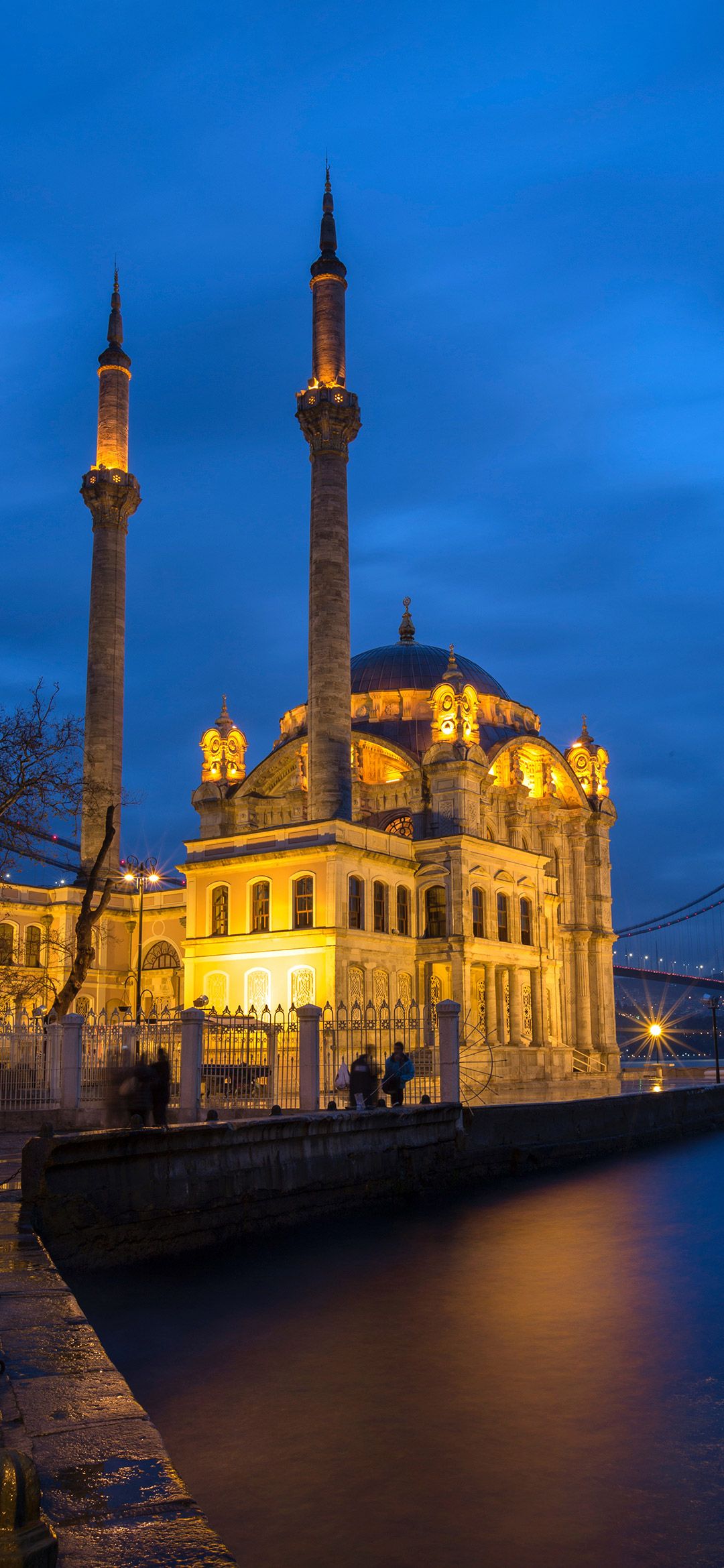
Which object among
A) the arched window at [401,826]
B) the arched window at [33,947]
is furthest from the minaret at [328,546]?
the arched window at [33,947]

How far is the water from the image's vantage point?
6.54 m

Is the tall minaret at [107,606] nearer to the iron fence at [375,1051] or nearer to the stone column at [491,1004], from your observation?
the stone column at [491,1004]

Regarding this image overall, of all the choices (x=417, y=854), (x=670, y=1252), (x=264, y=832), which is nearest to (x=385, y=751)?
(x=417, y=854)

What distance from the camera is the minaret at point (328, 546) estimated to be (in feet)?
127

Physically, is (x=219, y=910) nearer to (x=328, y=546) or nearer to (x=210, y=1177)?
(x=328, y=546)

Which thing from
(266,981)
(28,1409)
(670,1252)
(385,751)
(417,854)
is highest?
(385,751)

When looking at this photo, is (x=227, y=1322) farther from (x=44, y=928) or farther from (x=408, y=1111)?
(x=44, y=928)

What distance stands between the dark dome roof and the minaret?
12.9m

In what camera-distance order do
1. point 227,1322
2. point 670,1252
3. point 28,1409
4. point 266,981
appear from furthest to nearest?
1. point 266,981
2. point 670,1252
3. point 227,1322
4. point 28,1409

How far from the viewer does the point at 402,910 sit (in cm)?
4112

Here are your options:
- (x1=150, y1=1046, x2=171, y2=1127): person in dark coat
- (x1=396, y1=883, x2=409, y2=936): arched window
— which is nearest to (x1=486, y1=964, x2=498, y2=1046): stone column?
(x1=396, y1=883, x2=409, y2=936): arched window

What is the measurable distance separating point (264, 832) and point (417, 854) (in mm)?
5863

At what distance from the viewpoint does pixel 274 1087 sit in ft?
60.5

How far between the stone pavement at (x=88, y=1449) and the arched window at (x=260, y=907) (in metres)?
31.5
